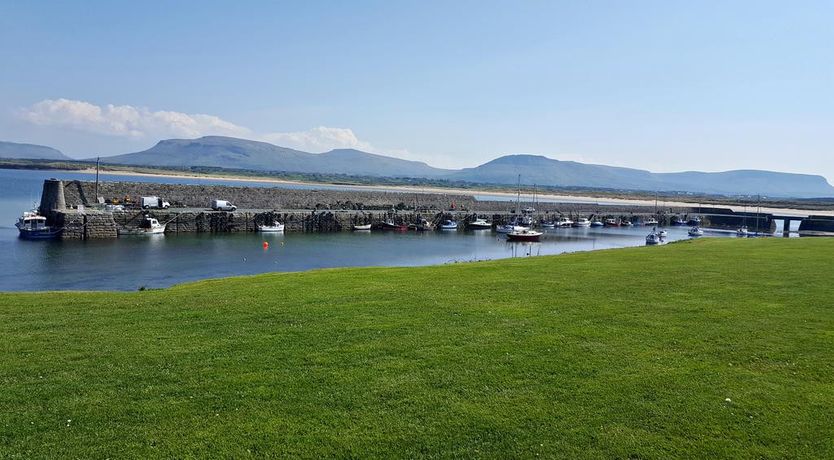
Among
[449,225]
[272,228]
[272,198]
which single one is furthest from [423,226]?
[272,198]

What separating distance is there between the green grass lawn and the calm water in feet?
59.1

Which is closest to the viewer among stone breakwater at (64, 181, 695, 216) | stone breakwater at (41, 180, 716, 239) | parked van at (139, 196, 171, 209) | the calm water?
the calm water

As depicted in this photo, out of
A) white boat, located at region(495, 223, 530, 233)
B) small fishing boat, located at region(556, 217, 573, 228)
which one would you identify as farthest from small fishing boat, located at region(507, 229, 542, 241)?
small fishing boat, located at region(556, 217, 573, 228)

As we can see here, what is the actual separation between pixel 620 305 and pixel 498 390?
6.81m

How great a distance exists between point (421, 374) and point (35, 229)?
50784 millimetres

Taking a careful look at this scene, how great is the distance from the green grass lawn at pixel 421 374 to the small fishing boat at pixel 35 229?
3835 centimetres

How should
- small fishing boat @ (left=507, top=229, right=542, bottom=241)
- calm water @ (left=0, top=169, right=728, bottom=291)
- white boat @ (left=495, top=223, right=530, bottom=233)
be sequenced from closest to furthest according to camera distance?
calm water @ (left=0, top=169, right=728, bottom=291) → small fishing boat @ (left=507, top=229, right=542, bottom=241) → white boat @ (left=495, top=223, right=530, bottom=233)

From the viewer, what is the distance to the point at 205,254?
142 ft

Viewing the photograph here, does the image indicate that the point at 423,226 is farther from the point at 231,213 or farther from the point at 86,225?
the point at 86,225

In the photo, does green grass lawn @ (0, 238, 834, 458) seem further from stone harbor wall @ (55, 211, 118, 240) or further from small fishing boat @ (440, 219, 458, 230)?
small fishing boat @ (440, 219, 458, 230)

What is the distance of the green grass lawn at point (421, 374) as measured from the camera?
7055 mm

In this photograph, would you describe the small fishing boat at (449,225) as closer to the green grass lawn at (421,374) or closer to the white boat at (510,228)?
the white boat at (510,228)

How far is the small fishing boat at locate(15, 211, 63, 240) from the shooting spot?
47.6 m

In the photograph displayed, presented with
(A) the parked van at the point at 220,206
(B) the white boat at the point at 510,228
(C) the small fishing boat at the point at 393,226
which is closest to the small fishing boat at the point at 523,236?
(B) the white boat at the point at 510,228
